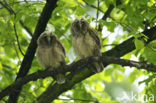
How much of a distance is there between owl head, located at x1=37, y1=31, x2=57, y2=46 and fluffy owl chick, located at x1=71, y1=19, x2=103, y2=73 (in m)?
0.54

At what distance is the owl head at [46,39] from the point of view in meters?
5.66

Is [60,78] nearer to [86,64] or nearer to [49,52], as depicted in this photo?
[49,52]

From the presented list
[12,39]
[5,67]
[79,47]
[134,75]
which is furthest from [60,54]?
[134,75]

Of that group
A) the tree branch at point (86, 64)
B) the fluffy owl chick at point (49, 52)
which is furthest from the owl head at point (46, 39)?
the tree branch at point (86, 64)

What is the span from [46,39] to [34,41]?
43 cm

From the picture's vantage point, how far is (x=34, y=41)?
5371 mm

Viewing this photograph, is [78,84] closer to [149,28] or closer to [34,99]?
[34,99]

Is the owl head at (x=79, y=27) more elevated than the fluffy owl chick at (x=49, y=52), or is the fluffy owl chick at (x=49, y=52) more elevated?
the owl head at (x=79, y=27)

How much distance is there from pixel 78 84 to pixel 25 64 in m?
1.26

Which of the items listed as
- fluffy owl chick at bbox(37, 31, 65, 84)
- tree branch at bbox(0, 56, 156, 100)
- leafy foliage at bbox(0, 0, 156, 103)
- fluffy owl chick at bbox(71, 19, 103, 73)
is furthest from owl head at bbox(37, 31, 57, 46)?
tree branch at bbox(0, 56, 156, 100)

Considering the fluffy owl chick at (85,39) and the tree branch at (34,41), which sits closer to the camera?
the tree branch at (34,41)

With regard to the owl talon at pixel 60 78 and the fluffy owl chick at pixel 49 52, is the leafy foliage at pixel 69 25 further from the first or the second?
the owl talon at pixel 60 78

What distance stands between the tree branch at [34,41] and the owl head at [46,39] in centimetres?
24

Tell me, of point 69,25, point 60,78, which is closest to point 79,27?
point 69,25
